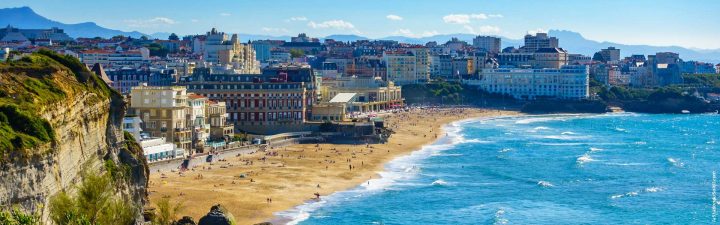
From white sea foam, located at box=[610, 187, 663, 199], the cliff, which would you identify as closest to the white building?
the cliff

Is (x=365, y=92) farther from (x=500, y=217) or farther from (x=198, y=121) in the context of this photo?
(x=500, y=217)

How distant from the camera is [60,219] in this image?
32.1m

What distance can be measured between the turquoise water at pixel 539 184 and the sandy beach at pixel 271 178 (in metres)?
1.69

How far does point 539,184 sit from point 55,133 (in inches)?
1475

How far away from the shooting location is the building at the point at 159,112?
74.4 meters

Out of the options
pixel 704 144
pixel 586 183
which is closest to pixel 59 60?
pixel 586 183

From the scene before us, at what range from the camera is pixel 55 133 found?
38031 mm

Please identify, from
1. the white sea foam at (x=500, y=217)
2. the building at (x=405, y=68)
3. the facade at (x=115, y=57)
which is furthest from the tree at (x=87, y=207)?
the building at (x=405, y=68)

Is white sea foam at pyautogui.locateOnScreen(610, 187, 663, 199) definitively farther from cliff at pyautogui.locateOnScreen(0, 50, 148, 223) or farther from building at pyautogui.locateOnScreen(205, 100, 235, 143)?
building at pyautogui.locateOnScreen(205, 100, 235, 143)

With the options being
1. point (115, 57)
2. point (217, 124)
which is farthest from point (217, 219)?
point (115, 57)

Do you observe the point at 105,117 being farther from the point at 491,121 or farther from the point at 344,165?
the point at 491,121

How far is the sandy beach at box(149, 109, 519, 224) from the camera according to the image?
57.3 m

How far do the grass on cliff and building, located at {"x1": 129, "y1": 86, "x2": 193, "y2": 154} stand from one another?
84.4ft

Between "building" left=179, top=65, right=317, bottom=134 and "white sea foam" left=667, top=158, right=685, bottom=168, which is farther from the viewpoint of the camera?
"building" left=179, top=65, right=317, bottom=134
